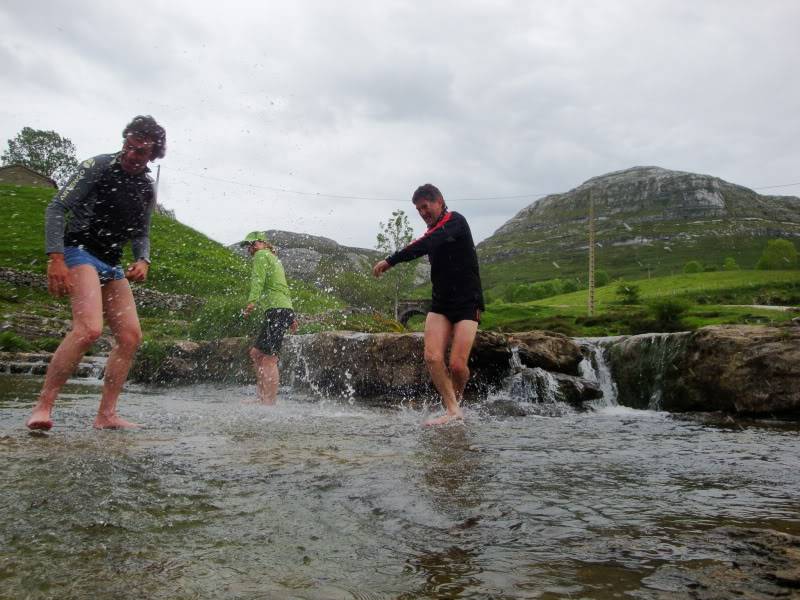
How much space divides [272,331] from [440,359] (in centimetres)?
293

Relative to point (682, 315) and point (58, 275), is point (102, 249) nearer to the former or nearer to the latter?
point (58, 275)

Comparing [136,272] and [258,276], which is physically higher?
[258,276]

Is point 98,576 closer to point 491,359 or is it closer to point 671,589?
point 671,589

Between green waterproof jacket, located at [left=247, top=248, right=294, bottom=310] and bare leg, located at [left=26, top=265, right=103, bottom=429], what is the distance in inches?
135

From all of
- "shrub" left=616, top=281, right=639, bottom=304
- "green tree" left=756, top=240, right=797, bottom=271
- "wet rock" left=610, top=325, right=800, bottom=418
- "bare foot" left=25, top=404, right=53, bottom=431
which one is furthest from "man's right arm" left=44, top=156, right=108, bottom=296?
"green tree" left=756, top=240, right=797, bottom=271

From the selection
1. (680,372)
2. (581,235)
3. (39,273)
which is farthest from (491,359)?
(581,235)

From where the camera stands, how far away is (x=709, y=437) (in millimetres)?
5324

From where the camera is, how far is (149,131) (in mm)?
4984

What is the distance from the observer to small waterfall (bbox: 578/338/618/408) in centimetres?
1086

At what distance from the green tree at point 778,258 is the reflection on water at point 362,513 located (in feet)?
289

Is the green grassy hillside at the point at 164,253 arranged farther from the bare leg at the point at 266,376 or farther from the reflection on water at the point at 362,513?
the reflection on water at the point at 362,513

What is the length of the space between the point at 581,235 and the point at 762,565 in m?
209

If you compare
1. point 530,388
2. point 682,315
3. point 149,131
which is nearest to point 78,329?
point 149,131

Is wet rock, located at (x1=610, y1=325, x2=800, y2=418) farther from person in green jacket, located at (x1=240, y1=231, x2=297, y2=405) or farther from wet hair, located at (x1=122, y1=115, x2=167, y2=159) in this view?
wet hair, located at (x1=122, y1=115, x2=167, y2=159)
